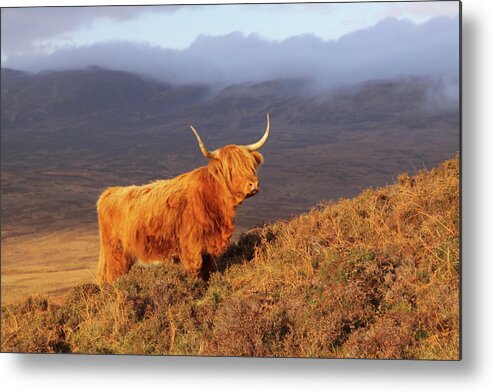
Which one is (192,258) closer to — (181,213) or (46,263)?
(181,213)

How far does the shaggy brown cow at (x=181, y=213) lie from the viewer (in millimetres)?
7598

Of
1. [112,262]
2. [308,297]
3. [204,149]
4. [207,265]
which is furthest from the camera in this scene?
[112,262]

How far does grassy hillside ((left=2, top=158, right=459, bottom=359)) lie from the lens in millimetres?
6953

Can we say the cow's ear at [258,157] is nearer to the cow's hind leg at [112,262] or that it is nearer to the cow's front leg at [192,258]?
the cow's front leg at [192,258]

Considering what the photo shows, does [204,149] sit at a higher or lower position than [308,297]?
higher

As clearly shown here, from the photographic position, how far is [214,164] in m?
7.67

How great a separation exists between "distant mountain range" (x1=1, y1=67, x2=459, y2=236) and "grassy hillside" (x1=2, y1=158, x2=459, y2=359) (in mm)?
235

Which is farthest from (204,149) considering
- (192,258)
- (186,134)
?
(192,258)

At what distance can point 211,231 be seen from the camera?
305 inches

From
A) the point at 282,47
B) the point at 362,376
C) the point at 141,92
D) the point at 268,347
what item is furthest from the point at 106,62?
the point at 362,376

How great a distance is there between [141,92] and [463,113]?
2493 mm

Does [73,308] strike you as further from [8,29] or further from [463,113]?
[463,113]

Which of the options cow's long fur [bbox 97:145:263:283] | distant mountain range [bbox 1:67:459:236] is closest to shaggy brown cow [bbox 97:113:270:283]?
cow's long fur [bbox 97:145:263:283]

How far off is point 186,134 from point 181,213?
63 centimetres
